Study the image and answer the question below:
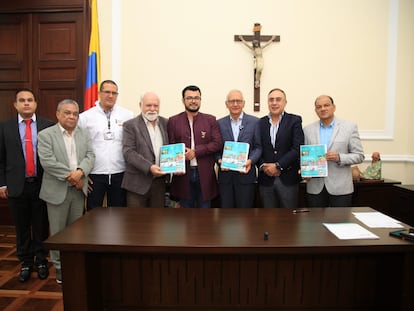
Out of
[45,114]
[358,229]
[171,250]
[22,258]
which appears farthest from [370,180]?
[45,114]

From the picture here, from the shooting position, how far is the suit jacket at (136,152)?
9.12 ft

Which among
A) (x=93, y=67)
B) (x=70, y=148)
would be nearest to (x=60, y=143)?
(x=70, y=148)

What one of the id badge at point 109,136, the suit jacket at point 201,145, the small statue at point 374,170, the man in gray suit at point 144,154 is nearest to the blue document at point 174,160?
the man in gray suit at point 144,154

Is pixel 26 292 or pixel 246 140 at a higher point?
pixel 246 140

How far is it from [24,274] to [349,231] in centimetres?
275

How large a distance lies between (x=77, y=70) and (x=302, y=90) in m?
3.06

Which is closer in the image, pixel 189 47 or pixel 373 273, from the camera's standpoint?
pixel 373 273

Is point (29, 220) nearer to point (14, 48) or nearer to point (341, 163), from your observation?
point (14, 48)

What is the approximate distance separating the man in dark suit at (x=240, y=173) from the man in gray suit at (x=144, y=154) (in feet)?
1.92

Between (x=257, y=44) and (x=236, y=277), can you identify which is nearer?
(x=236, y=277)

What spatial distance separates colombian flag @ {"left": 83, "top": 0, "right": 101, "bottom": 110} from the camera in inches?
156

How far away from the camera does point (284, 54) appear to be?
4.11m

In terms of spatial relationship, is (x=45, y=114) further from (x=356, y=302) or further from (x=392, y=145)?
(x=392, y=145)

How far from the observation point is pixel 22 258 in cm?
289
